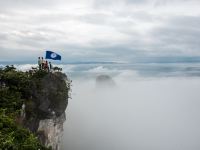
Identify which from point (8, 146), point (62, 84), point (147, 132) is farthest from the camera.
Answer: point (147, 132)

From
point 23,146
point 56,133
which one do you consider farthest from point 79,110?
point 23,146

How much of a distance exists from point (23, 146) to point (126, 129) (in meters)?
148

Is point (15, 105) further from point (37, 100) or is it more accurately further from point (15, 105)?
point (37, 100)

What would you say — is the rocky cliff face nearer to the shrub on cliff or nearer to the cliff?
the cliff

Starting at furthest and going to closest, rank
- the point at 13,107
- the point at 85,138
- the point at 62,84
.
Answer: the point at 85,138 → the point at 62,84 → the point at 13,107

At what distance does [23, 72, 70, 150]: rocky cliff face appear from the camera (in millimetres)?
45156

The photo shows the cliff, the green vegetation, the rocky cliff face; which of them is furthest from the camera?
the rocky cliff face

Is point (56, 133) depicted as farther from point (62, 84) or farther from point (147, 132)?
point (147, 132)

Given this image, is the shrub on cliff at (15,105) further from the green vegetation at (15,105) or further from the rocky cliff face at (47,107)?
the rocky cliff face at (47,107)

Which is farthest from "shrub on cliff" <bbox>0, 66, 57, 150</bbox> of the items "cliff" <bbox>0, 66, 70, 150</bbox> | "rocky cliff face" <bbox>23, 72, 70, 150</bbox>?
"rocky cliff face" <bbox>23, 72, 70, 150</bbox>

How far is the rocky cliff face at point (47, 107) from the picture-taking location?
45156 mm

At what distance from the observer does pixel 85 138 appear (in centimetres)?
13225

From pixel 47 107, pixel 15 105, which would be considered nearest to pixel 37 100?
pixel 47 107

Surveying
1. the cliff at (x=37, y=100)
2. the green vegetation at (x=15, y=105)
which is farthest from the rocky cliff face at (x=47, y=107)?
the green vegetation at (x=15, y=105)
